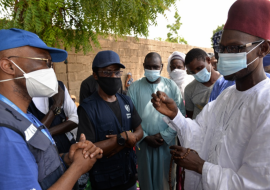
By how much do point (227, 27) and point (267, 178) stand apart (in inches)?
42.4

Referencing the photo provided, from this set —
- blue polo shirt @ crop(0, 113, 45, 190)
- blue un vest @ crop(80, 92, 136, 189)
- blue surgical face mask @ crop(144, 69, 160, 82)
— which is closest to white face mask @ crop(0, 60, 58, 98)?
blue polo shirt @ crop(0, 113, 45, 190)

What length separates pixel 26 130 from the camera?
1030 mm

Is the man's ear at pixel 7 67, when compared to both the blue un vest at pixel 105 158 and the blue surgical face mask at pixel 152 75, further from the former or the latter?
the blue surgical face mask at pixel 152 75

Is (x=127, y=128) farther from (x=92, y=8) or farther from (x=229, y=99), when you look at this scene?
(x=92, y=8)

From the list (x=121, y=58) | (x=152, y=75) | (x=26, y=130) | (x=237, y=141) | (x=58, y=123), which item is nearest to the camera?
(x=26, y=130)

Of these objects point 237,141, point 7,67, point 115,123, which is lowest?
point 115,123

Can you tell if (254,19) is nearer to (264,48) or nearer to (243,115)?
(264,48)

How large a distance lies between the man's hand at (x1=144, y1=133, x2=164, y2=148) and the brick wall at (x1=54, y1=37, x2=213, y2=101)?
79.7 inches

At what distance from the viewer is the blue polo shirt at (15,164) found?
88 cm

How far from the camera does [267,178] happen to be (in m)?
1.12

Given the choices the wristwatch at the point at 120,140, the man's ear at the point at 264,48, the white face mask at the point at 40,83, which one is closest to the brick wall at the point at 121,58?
the wristwatch at the point at 120,140

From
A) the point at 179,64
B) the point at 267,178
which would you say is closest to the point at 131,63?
the point at 179,64

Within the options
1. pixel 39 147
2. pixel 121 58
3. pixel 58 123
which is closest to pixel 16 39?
pixel 39 147

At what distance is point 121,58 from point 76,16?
400 centimetres
